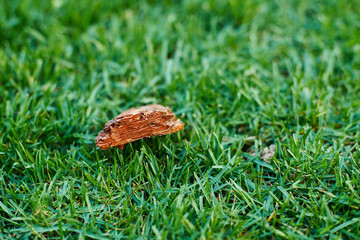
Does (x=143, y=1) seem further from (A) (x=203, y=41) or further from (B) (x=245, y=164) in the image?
(B) (x=245, y=164)

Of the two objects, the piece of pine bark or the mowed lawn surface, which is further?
the piece of pine bark

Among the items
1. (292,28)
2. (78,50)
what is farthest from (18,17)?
(292,28)

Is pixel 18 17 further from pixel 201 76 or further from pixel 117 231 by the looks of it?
pixel 117 231

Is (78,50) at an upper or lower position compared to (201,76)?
upper

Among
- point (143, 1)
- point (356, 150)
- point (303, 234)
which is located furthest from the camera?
point (143, 1)

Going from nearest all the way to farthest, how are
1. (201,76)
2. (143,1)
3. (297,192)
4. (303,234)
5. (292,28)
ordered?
(303,234) → (297,192) → (201,76) → (292,28) → (143,1)

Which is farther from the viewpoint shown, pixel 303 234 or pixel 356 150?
pixel 356 150

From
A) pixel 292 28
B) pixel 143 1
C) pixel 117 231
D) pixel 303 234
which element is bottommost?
pixel 303 234
